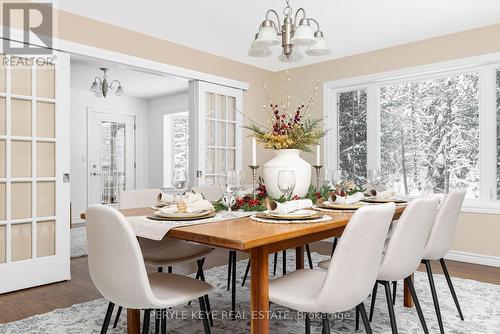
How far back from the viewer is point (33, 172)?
3.13 metres

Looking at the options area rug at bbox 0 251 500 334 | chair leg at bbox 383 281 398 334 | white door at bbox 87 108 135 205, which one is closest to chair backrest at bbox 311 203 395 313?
chair leg at bbox 383 281 398 334

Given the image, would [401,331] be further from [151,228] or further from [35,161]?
[35,161]

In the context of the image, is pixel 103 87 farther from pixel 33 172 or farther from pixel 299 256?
pixel 299 256

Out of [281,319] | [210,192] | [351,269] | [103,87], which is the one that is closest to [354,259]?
[351,269]

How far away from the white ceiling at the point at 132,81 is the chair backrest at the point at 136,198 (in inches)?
111

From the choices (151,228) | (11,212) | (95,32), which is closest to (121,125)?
(95,32)

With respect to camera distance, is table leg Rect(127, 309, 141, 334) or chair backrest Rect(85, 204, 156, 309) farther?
table leg Rect(127, 309, 141, 334)

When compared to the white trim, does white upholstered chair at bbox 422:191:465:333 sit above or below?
below

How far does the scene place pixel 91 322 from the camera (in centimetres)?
231

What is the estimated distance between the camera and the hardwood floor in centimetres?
260

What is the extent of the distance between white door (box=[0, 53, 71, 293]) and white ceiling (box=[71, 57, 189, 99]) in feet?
6.29

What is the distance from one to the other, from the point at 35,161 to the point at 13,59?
0.84m

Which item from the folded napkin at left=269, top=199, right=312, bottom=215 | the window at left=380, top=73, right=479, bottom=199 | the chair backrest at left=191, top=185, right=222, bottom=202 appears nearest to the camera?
the folded napkin at left=269, top=199, right=312, bottom=215

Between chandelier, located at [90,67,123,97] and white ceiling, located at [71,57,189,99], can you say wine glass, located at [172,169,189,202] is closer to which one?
white ceiling, located at [71,57,189,99]
